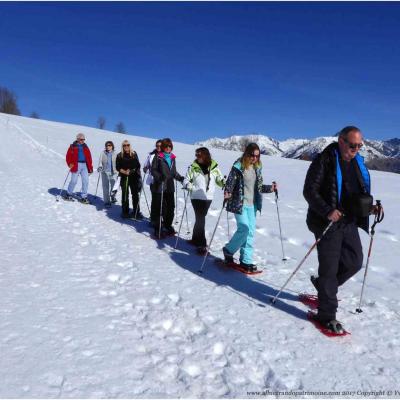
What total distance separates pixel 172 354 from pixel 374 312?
127 inches

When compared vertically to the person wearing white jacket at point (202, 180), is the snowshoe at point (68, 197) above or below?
below

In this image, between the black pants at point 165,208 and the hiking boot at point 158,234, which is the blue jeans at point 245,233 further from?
the black pants at point 165,208

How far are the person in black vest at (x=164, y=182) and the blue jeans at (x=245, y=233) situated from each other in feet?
8.11

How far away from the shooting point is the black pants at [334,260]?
4.37 m

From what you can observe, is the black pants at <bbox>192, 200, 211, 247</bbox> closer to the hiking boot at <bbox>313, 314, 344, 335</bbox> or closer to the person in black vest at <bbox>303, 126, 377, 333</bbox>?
the person in black vest at <bbox>303, 126, 377, 333</bbox>

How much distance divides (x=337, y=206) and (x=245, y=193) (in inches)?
82.5

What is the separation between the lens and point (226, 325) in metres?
4.45

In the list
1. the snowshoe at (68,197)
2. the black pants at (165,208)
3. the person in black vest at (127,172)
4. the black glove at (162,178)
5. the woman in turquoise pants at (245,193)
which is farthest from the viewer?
the snowshoe at (68,197)

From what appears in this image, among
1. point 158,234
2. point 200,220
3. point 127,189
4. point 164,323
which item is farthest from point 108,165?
point 164,323

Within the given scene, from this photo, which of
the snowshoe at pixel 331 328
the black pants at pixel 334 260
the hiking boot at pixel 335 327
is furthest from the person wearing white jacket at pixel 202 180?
the hiking boot at pixel 335 327

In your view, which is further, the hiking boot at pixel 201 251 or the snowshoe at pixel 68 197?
the snowshoe at pixel 68 197

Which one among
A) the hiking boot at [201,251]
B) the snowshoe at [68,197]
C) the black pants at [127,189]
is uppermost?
the black pants at [127,189]

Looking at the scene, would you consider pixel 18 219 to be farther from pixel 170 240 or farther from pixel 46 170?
pixel 46 170

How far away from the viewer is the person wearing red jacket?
38.0ft
